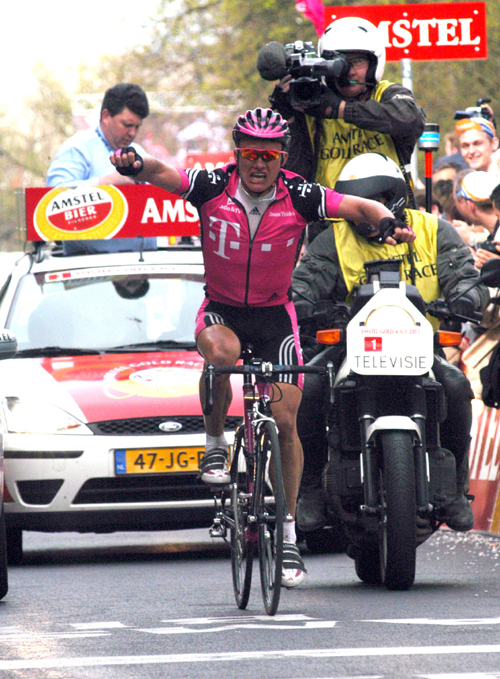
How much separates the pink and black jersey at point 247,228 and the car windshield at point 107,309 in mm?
3029

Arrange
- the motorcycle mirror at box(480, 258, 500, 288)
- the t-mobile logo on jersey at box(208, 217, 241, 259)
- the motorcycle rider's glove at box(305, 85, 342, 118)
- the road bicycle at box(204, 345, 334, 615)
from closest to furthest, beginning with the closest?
1. the road bicycle at box(204, 345, 334, 615)
2. the t-mobile logo on jersey at box(208, 217, 241, 259)
3. the motorcycle mirror at box(480, 258, 500, 288)
4. the motorcycle rider's glove at box(305, 85, 342, 118)

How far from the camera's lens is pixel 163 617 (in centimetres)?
681

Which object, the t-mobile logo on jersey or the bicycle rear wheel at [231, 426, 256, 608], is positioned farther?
the t-mobile logo on jersey

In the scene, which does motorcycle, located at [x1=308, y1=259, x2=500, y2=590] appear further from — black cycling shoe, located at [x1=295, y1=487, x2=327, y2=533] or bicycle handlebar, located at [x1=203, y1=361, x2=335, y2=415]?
bicycle handlebar, located at [x1=203, y1=361, x2=335, y2=415]

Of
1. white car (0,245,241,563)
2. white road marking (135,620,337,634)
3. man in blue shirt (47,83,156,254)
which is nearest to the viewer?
white road marking (135,620,337,634)

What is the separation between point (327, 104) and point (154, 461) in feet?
7.35

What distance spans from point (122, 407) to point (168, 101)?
119ft

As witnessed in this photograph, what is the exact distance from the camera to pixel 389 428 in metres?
7.26

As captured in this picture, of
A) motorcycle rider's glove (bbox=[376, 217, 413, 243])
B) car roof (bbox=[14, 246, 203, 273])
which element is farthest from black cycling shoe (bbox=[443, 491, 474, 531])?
car roof (bbox=[14, 246, 203, 273])

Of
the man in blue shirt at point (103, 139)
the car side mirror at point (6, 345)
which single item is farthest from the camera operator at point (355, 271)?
the man in blue shirt at point (103, 139)

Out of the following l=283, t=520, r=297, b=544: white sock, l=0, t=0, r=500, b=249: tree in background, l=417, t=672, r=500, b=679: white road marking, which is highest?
l=0, t=0, r=500, b=249: tree in background

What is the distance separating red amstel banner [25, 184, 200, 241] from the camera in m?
11.0

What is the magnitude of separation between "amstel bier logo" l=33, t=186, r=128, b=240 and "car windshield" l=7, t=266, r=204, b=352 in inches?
13.7

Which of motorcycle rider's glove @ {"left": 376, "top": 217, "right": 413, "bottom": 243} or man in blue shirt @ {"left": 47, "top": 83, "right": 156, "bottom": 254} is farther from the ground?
man in blue shirt @ {"left": 47, "top": 83, "right": 156, "bottom": 254}
